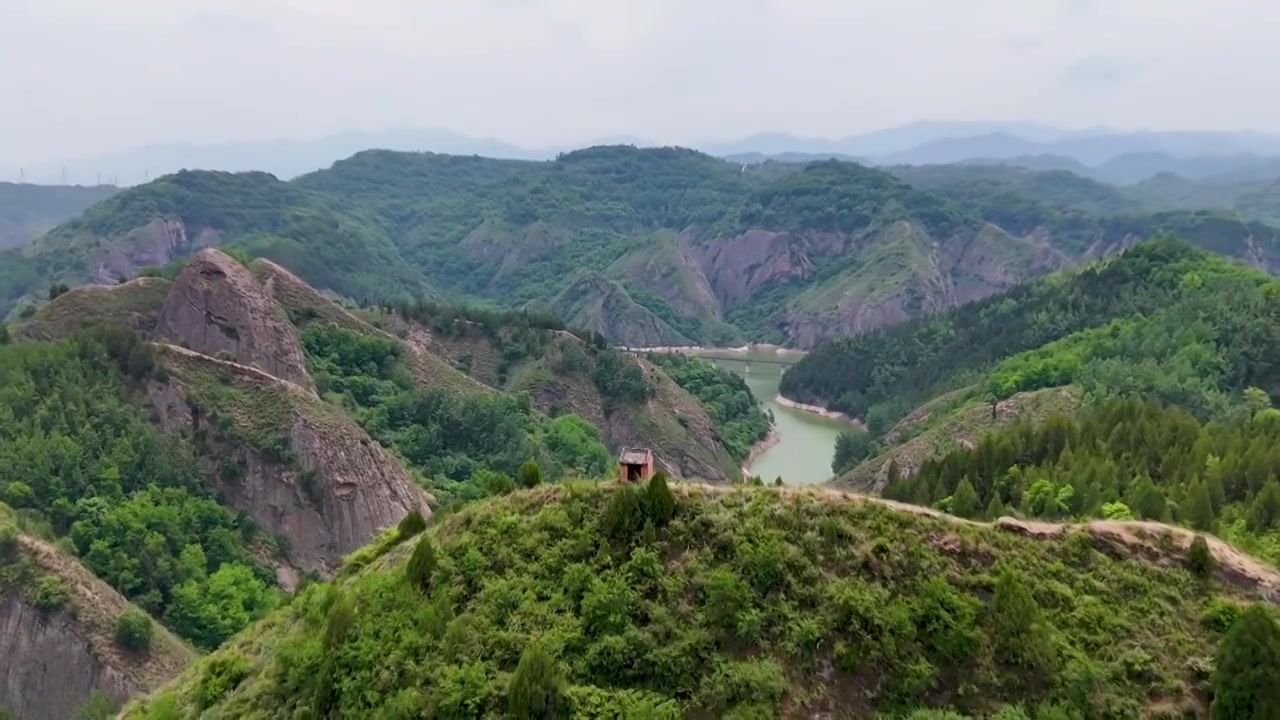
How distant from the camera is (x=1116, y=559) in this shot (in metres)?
23.3

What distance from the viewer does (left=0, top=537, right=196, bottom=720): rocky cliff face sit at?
33875 mm

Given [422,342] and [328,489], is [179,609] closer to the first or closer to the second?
[328,489]

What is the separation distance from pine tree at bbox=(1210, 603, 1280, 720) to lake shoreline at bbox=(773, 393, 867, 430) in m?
72.7

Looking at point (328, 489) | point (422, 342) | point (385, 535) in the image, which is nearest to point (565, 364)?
point (422, 342)

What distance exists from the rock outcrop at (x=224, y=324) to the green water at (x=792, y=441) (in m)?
30.4

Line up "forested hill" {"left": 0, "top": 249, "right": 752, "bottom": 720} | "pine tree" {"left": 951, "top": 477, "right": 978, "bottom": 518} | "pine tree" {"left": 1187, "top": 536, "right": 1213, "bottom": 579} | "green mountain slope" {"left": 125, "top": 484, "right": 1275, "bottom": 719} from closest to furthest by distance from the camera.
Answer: "green mountain slope" {"left": 125, "top": 484, "right": 1275, "bottom": 719} → "pine tree" {"left": 1187, "top": 536, "right": 1213, "bottom": 579} → "pine tree" {"left": 951, "top": 477, "right": 978, "bottom": 518} → "forested hill" {"left": 0, "top": 249, "right": 752, "bottom": 720}

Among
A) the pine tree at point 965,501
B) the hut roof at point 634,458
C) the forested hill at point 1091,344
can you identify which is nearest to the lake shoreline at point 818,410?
the forested hill at point 1091,344

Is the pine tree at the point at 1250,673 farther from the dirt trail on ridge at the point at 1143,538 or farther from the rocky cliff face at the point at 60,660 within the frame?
the rocky cliff face at the point at 60,660

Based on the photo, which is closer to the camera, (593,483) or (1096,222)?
(593,483)

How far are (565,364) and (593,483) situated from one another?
51529mm

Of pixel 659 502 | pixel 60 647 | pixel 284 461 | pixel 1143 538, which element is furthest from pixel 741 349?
pixel 659 502

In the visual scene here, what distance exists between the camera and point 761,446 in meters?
84.9

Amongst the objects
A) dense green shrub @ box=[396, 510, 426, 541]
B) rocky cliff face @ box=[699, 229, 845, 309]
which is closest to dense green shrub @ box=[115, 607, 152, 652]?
dense green shrub @ box=[396, 510, 426, 541]

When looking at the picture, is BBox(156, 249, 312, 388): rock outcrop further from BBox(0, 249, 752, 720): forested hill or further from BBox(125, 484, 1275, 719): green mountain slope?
BBox(125, 484, 1275, 719): green mountain slope
